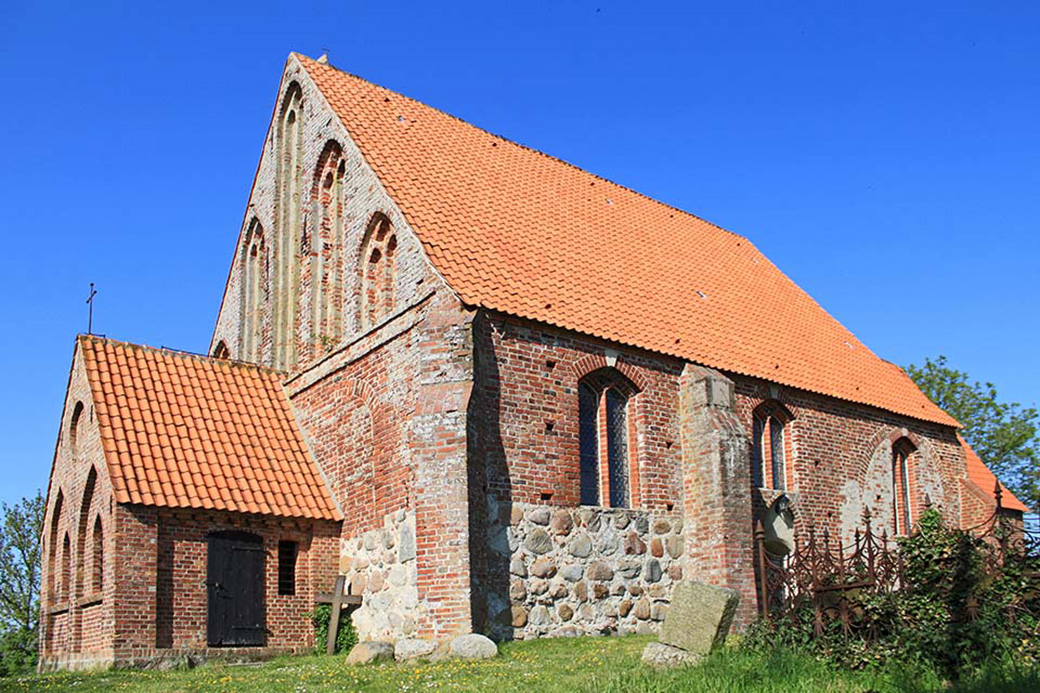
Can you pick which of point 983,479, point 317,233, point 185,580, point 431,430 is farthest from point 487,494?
point 983,479

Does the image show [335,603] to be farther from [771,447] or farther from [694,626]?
[771,447]

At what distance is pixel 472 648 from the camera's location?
1338 centimetres

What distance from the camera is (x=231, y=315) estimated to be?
23.4 meters

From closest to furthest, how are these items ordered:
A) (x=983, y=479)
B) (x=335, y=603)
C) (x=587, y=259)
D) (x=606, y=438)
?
1. (x=335, y=603)
2. (x=606, y=438)
3. (x=587, y=259)
4. (x=983, y=479)

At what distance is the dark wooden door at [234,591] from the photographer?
52.2 ft

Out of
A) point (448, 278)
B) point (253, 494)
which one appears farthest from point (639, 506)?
point (253, 494)

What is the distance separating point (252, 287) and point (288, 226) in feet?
7.48

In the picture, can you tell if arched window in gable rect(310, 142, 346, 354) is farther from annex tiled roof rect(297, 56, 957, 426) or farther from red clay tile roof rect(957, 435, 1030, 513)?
red clay tile roof rect(957, 435, 1030, 513)

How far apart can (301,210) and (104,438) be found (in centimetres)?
601

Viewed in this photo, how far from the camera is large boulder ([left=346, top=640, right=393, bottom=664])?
45.3 ft

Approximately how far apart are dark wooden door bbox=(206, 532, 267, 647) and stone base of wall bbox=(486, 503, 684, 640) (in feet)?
12.7

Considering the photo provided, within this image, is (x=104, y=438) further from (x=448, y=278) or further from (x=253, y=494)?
(x=448, y=278)

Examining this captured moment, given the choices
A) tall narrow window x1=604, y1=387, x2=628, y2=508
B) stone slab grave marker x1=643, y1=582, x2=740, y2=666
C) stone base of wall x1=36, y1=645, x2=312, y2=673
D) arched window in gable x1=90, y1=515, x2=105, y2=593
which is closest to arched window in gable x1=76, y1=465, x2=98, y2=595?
arched window in gable x1=90, y1=515, x2=105, y2=593

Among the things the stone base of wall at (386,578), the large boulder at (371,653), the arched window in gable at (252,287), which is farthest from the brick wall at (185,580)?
the arched window in gable at (252,287)
